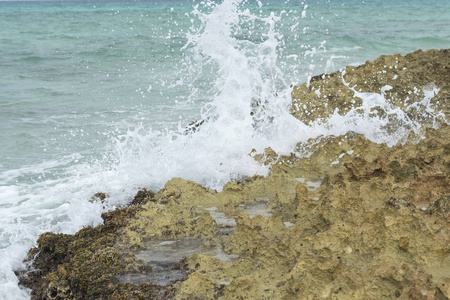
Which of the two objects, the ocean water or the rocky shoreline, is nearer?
the rocky shoreline

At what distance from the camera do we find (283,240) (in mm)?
2934

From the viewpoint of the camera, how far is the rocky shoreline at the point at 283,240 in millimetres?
2438

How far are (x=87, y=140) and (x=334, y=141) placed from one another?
4437mm

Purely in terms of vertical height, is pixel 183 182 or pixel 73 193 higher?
pixel 183 182

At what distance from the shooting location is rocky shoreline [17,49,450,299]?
244 cm

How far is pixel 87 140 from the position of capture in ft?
25.5

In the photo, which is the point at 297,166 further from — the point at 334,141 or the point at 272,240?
the point at 272,240

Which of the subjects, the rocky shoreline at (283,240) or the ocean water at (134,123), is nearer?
the rocky shoreline at (283,240)

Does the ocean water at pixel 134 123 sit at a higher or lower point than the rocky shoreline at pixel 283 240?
lower

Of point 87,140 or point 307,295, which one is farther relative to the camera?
point 87,140

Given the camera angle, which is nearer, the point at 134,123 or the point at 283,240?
the point at 283,240

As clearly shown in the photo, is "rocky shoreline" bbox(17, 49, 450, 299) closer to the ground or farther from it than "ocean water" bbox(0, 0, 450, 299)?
farther from it

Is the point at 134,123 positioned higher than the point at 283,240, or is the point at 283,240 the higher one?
the point at 283,240

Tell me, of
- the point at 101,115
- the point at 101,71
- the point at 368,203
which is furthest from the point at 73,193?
the point at 101,71
